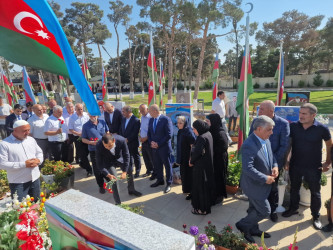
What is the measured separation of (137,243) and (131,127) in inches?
167

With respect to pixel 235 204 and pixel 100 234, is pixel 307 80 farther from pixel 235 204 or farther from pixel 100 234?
pixel 100 234

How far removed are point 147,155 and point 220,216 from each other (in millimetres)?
2496

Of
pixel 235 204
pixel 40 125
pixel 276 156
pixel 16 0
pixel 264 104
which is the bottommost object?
pixel 235 204

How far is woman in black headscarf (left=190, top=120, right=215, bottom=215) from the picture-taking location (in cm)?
353

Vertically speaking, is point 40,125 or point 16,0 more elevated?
point 16,0

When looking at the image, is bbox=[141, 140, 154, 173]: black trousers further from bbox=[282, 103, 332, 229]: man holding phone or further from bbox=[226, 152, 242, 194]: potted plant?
bbox=[282, 103, 332, 229]: man holding phone

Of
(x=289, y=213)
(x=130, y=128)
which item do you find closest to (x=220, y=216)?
(x=289, y=213)

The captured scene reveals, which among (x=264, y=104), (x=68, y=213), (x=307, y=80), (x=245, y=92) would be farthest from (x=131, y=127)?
(x=307, y=80)

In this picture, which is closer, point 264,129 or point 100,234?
point 100,234

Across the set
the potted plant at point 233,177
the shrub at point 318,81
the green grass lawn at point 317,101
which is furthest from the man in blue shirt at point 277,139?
the shrub at point 318,81

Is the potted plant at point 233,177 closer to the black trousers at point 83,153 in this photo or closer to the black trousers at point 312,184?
the black trousers at point 312,184

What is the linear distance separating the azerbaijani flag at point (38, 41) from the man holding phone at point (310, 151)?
2944 millimetres

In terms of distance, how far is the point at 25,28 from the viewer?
2.57m

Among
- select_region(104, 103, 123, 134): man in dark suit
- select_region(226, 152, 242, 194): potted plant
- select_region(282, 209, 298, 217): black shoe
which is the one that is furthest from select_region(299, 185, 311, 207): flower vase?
select_region(104, 103, 123, 134): man in dark suit
